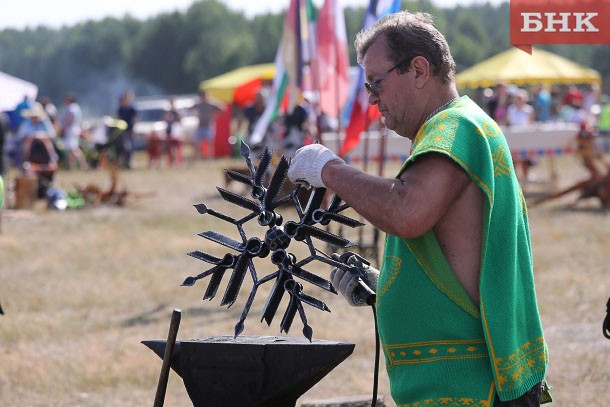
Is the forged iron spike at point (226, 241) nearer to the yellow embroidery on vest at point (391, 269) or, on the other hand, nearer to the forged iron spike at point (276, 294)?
the forged iron spike at point (276, 294)

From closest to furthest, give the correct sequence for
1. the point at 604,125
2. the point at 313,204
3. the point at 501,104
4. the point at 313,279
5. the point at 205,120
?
the point at 313,204 → the point at 313,279 → the point at 501,104 → the point at 205,120 → the point at 604,125

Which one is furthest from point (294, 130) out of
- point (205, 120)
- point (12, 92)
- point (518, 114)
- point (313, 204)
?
point (313, 204)

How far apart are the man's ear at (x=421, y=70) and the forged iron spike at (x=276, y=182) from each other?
60 cm

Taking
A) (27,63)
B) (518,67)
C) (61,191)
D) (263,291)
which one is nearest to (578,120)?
(518,67)

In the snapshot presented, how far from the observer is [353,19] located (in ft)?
277

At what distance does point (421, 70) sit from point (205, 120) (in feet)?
72.7

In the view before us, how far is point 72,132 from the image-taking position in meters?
23.2

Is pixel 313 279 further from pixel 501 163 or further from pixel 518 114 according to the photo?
pixel 518 114

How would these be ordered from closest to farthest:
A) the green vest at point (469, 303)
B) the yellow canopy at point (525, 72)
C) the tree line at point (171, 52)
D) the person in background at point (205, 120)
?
1. the green vest at point (469, 303)
2. the person in background at point (205, 120)
3. the yellow canopy at point (525, 72)
4. the tree line at point (171, 52)

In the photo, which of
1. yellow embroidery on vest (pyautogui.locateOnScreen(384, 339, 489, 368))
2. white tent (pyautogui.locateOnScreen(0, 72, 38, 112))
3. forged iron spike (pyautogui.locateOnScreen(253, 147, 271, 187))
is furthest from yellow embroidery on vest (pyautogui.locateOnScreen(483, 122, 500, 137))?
white tent (pyautogui.locateOnScreen(0, 72, 38, 112))

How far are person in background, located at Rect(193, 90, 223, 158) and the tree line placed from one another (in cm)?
4835

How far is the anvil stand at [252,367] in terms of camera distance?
11.1ft

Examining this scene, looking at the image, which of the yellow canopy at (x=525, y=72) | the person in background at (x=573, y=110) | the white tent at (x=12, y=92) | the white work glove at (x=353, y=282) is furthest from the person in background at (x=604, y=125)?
the white work glove at (x=353, y=282)

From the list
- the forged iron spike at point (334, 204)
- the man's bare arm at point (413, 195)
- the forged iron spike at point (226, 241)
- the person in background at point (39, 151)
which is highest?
the man's bare arm at point (413, 195)
